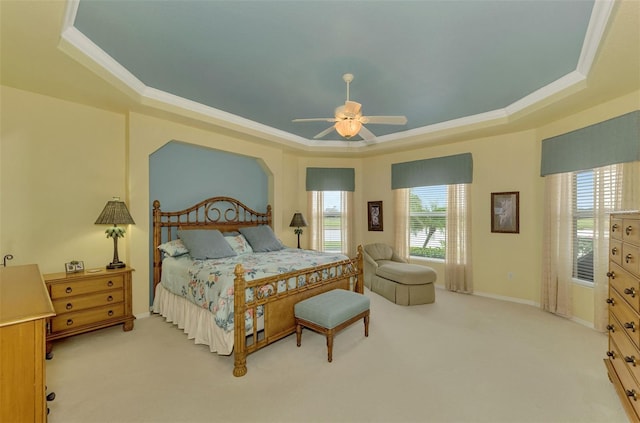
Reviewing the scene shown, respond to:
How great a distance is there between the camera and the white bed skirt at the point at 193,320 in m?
2.56

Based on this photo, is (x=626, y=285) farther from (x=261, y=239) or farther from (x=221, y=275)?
(x=261, y=239)

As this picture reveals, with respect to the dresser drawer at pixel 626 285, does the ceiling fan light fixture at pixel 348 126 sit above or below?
above

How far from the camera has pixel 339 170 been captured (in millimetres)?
6035

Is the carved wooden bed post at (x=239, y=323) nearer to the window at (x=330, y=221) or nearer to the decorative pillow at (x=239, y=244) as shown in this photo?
the decorative pillow at (x=239, y=244)

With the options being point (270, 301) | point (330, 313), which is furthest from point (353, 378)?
point (270, 301)

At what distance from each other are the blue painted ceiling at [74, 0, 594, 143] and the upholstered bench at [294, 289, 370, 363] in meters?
2.42

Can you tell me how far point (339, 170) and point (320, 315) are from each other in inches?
155

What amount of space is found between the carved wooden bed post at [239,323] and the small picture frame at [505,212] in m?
4.22

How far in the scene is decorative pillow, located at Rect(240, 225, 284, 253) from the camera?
434 centimetres

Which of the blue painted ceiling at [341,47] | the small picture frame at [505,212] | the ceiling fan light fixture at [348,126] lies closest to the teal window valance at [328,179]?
the blue painted ceiling at [341,47]

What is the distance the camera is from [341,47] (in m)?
2.42

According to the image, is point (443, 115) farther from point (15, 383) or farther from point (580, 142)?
point (15, 383)

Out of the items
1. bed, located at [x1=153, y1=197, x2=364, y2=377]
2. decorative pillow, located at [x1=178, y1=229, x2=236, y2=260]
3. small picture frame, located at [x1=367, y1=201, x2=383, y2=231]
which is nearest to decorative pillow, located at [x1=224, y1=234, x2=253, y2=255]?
bed, located at [x1=153, y1=197, x2=364, y2=377]

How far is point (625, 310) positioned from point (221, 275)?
3211 mm
